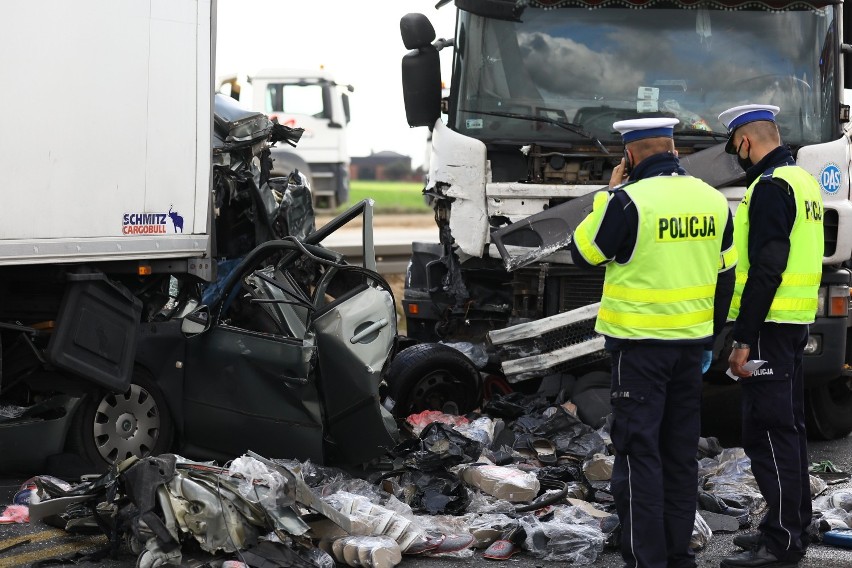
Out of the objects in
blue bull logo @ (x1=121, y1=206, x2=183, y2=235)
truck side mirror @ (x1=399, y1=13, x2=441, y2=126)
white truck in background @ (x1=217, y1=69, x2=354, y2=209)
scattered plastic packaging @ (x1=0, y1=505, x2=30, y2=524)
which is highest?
white truck in background @ (x1=217, y1=69, x2=354, y2=209)

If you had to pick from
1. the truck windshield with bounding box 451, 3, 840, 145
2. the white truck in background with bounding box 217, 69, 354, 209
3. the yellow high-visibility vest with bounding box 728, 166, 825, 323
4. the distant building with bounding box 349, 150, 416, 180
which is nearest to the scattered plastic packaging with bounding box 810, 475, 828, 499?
the yellow high-visibility vest with bounding box 728, 166, 825, 323

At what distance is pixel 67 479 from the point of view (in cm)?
652

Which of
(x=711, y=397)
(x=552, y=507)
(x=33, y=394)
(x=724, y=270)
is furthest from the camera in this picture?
(x=711, y=397)

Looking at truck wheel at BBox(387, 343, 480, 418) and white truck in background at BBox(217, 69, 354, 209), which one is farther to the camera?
white truck in background at BBox(217, 69, 354, 209)

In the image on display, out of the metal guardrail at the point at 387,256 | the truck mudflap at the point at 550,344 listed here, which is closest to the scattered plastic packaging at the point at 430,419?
the truck mudflap at the point at 550,344

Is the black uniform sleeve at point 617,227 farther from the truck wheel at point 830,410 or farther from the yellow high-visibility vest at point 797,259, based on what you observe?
the truck wheel at point 830,410

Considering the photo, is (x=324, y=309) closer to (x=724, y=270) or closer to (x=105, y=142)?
(x=105, y=142)

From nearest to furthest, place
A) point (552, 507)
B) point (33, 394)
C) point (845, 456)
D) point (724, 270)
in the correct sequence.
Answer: point (724, 270), point (552, 507), point (33, 394), point (845, 456)

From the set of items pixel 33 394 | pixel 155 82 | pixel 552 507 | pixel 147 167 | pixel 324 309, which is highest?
pixel 155 82

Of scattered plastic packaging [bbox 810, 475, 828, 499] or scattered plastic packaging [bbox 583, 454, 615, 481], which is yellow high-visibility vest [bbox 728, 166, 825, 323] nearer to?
scattered plastic packaging [bbox 583, 454, 615, 481]

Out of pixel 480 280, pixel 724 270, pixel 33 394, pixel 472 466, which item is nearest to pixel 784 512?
pixel 724 270

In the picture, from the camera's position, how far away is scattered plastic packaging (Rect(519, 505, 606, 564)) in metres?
5.72

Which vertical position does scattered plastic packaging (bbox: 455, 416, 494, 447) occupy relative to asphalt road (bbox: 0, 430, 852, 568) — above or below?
above

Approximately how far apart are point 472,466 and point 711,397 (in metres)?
3.98
